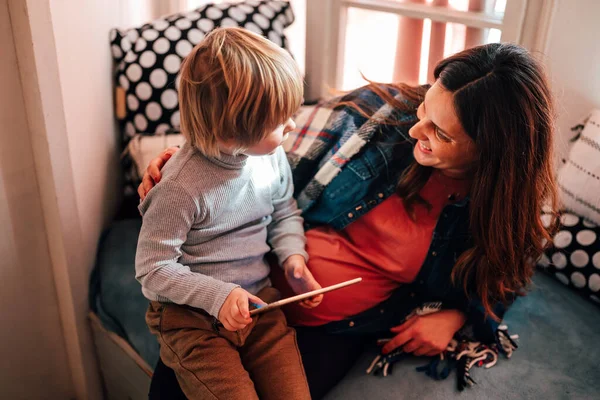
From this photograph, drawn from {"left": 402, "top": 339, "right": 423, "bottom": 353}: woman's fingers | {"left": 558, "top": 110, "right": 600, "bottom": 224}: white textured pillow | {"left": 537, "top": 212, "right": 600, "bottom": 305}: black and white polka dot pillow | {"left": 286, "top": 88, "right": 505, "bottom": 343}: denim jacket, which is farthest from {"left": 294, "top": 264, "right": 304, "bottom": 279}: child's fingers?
{"left": 558, "top": 110, "right": 600, "bottom": 224}: white textured pillow

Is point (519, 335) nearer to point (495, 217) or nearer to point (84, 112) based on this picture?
point (495, 217)

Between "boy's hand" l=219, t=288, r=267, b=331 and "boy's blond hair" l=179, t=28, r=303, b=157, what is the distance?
240 mm

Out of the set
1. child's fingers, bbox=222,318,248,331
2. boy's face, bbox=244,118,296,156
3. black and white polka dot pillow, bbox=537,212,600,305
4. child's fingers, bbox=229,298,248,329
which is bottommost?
black and white polka dot pillow, bbox=537,212,600,305

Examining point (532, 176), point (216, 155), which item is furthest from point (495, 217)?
point (216, 155)

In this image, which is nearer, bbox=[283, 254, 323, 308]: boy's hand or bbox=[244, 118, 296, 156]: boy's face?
bbox=[244, 118, 296, 156]: boy's face

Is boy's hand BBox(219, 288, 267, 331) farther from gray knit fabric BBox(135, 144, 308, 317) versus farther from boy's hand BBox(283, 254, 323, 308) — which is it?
boy's hand BBox(283, 254, 323, 308)

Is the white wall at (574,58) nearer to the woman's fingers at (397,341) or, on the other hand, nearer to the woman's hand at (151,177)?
the woman's fingers at (397,341)

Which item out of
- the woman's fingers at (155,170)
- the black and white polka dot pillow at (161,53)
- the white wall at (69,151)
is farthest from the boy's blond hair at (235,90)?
the black and white polka dot pillow at (161,53)

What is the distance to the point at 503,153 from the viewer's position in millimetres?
968

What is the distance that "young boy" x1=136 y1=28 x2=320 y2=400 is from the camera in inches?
36.0

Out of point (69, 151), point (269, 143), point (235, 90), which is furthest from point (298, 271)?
point (69, 151)

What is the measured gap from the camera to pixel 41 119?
1.27 m

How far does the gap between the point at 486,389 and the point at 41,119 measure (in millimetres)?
1076

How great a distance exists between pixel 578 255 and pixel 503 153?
0.47 meters
